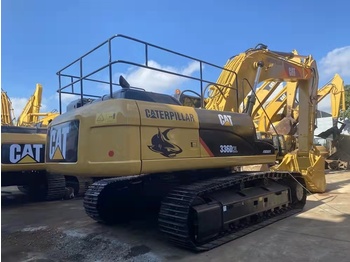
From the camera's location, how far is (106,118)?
14.1ft

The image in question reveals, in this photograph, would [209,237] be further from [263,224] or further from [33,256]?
[33,256]

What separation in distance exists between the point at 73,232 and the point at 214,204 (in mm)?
2479

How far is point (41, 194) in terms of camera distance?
31.8ft

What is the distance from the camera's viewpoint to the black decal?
4.53m

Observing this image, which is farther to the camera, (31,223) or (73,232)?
(31,223)

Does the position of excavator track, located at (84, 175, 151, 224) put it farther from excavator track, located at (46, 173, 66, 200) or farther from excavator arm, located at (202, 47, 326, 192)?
excavator track, located at (46, 173, 66, 200)

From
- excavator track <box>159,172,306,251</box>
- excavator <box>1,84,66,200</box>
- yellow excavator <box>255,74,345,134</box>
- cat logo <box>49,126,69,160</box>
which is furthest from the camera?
yellow excavator <box>255,74,345,134</box>

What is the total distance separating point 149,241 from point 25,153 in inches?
188

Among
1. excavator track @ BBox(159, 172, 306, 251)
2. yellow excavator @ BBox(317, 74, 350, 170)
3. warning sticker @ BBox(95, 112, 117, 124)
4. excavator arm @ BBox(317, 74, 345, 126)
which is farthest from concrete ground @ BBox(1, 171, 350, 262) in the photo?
yellow excavator @ BBox(317, 74, 350, 170)

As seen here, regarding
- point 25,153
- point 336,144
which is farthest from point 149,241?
point 336,144

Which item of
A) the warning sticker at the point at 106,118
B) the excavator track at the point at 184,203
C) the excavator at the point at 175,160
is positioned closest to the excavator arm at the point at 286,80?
the excavator at the point at 175,160

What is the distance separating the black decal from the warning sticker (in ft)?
1.90

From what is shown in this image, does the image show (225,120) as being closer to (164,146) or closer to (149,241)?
(164,146)

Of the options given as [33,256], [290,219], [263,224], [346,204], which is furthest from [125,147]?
[346,204]
